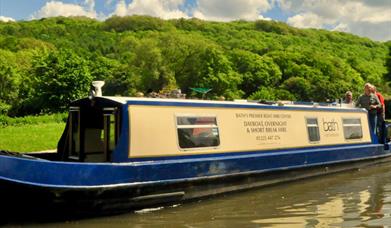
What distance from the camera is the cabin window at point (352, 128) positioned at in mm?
13301

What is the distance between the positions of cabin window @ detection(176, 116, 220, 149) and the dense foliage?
3956cm

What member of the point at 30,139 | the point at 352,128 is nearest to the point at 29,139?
the point at 30,139

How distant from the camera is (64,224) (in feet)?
23.1

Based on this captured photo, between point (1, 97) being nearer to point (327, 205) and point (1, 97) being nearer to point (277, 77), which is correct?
point (277, 77)

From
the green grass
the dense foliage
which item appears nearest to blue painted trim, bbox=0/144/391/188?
the green grass

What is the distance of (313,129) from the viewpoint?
39.6 feet

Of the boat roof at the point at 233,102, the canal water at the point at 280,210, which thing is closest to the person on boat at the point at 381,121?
the boat roof at the point at 233,102

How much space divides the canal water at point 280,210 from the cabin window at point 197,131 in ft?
3.20

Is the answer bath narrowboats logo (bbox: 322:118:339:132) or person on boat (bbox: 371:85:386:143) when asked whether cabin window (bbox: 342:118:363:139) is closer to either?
bath narrowboats logo (bbox: 322:118:339:132)

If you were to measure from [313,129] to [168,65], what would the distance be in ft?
239

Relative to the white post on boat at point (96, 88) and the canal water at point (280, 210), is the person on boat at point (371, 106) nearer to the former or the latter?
the canal water at point (280, 210)

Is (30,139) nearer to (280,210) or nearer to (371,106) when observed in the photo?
(371,106)

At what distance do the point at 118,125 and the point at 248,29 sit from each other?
13625 cm

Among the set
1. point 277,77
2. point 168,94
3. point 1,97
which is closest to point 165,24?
point 277,77
